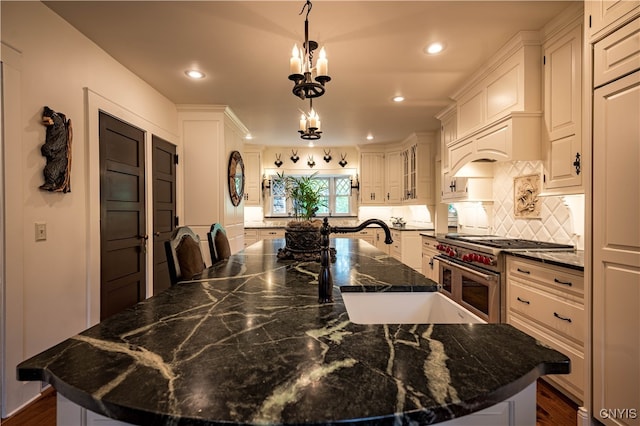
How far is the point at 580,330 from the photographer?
1.82 meters

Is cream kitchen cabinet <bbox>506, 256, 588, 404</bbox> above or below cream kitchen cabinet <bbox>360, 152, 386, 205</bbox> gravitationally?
below

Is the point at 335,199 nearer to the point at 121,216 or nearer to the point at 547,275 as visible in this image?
the point at 121,216

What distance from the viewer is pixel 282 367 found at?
64cm

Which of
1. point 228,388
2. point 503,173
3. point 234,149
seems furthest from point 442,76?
point 228,388

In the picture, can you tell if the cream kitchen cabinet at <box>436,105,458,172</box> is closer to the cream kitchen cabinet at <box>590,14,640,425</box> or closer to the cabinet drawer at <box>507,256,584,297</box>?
the cabinet drawer at <box>507,256,584,297</box>

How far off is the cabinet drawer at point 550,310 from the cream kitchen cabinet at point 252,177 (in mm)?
4972

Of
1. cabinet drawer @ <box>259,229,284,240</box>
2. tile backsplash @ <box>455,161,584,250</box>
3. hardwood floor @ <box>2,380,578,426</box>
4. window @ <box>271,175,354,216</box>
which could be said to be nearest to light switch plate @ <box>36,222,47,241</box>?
hardwood floor @ <box>2,380,578,426</box>

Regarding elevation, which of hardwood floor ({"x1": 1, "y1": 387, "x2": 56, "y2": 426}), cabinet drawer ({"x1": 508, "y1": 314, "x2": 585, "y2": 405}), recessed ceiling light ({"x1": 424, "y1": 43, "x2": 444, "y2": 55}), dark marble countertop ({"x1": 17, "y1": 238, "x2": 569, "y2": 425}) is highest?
recessed ceiling light ({"x1": 424, "y1": 43, "x2": 444, "y2": 55})

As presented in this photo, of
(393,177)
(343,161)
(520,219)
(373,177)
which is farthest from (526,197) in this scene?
(343,161)

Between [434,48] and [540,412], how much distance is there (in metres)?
2.69

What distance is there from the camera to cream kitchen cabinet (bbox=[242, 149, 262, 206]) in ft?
20.8

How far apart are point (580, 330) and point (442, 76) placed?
246 cm

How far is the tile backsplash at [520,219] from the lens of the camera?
241 cm

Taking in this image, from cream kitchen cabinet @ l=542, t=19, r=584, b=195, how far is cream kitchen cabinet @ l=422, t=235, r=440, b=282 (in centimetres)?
185
